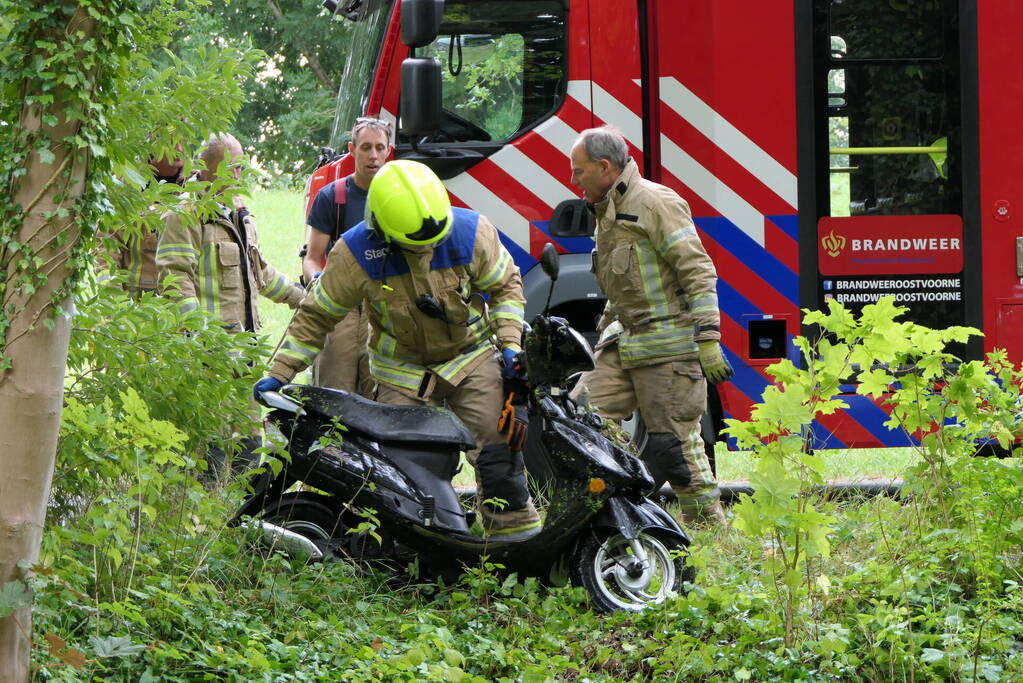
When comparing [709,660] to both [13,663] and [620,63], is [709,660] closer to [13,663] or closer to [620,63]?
[13,663]

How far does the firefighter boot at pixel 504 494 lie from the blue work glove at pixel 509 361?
0.90ft

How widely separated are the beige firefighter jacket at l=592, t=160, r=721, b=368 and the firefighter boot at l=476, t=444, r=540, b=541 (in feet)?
3.50

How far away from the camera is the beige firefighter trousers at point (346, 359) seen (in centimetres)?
652

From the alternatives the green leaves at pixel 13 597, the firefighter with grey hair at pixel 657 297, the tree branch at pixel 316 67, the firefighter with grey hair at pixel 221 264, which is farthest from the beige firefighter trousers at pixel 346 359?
the tree branch at pixel 316 67

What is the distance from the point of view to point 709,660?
3756 millimetres

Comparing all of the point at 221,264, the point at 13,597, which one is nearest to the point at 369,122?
the point at 221,264

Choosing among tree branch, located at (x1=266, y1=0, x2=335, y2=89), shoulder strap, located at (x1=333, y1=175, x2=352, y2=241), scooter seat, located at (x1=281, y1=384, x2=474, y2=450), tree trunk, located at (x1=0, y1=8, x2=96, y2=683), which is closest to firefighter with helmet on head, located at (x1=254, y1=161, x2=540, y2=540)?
scooter seat, located at (x1=281, y1=384, x2=474, y2=450)

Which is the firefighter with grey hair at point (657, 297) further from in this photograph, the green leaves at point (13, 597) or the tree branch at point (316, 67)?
the tree branch at point (316, 67)

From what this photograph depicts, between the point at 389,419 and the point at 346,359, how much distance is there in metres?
1.71

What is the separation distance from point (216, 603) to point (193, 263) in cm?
248

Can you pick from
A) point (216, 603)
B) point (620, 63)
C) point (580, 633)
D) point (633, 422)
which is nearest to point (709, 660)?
point (580, 633)

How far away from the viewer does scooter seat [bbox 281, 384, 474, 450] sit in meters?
4.82

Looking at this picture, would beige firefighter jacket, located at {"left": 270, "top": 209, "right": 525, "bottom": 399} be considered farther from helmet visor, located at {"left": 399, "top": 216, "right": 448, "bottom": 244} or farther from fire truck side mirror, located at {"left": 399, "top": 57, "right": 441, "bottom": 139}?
fire truck side mirror, located at {"left": 399, "top": 57, "right": 441, "bottom": 139}

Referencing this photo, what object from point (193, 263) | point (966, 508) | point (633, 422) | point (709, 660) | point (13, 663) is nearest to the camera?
point (13, 663)
